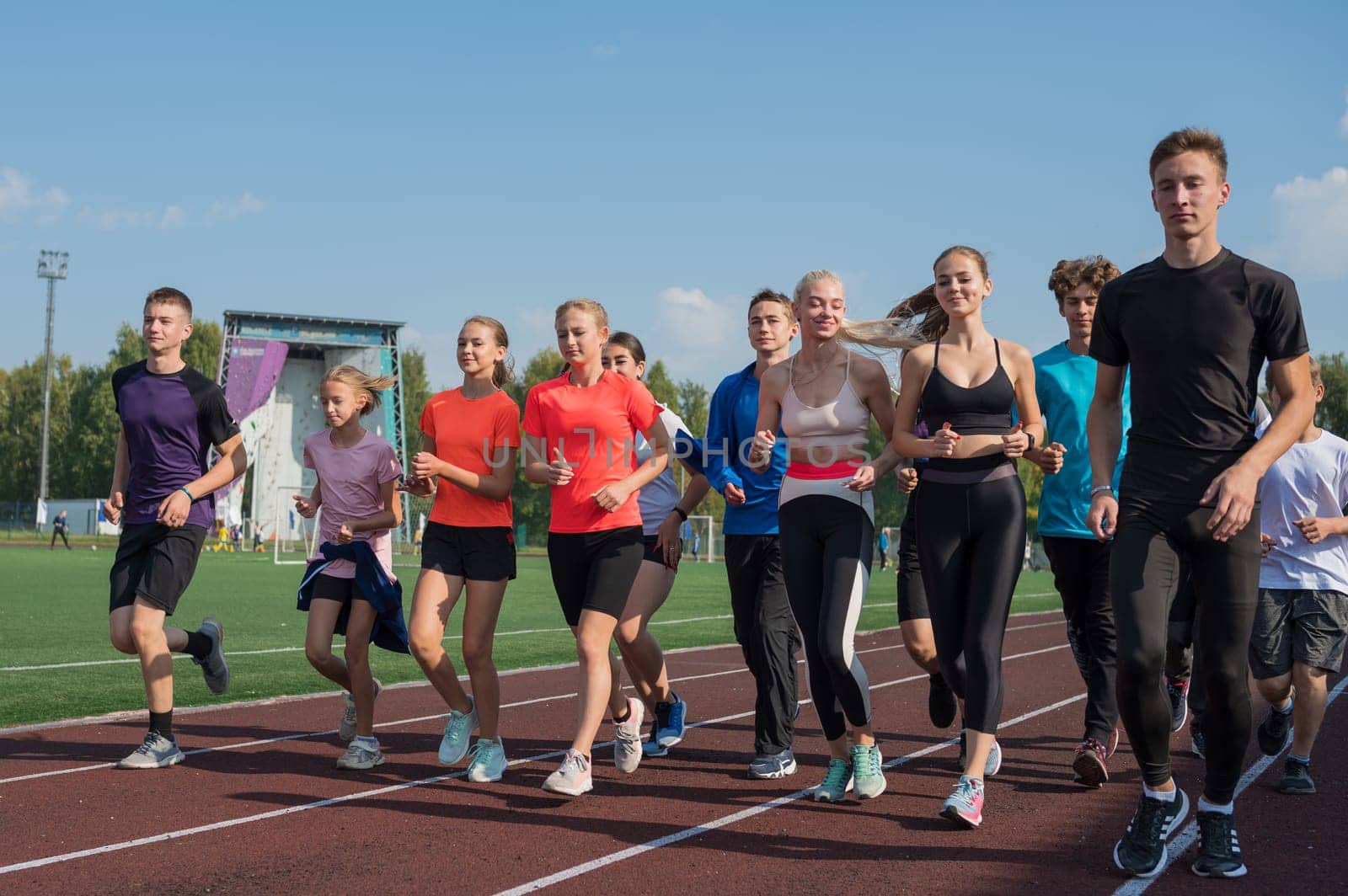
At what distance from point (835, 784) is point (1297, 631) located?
97.6 inches

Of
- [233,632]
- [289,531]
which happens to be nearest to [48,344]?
[289,531]

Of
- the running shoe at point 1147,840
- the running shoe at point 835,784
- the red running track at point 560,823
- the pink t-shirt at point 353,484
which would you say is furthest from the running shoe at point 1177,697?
the pink t-shirt at point 353,484

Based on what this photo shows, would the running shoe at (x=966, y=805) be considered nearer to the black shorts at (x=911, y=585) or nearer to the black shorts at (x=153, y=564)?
the black shorts at (x=911, y=585)

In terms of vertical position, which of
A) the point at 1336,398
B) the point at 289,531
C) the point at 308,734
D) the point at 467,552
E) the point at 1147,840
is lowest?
the point at 289,531

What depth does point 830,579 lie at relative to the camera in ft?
18.2

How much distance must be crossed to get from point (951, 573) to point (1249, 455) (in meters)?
1.44

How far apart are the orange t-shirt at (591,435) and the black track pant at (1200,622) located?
8.02 feet

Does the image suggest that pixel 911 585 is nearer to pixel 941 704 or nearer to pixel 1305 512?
pixel 941 704

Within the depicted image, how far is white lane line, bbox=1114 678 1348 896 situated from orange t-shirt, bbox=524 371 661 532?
2690mm

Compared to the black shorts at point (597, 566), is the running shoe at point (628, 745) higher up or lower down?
lower down

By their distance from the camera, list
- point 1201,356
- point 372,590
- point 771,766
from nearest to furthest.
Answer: point 1201,356 < point 771,766 < point 372,590

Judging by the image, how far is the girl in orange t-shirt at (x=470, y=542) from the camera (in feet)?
20.4

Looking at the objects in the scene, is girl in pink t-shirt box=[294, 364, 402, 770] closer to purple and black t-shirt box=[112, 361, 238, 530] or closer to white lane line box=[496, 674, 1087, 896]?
purple and black t-shirt box=[112, 361, 238, 530]

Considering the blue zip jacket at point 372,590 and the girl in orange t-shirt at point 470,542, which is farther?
the blue zip jacket at point 372,590
